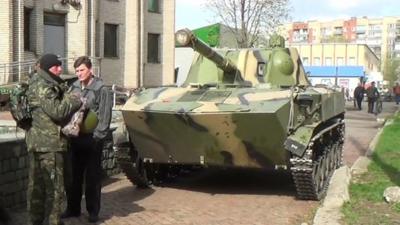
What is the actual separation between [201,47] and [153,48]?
79.4 ft

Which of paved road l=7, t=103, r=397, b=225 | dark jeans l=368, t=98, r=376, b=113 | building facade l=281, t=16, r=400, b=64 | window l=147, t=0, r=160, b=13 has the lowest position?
dark jeans l=368, t=98, r=376, b=113

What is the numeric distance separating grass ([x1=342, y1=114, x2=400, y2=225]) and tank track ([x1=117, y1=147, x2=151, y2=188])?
286cm

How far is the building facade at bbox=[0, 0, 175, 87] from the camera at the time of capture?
24.2m

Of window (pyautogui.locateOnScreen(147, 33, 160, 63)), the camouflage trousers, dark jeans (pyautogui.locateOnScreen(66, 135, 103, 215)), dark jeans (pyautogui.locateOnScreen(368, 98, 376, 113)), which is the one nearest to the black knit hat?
the camouflage trousers

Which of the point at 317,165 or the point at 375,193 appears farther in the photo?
the point at 317,165

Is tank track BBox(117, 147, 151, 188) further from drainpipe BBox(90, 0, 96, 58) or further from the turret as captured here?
drainpipe BBox(90, 0, 96, 58)

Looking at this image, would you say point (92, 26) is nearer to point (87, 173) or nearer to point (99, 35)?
point (99, 35)

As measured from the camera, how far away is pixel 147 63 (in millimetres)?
32344

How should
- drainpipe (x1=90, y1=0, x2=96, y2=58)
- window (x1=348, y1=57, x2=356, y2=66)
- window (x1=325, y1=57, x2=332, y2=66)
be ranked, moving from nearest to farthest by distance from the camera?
1. drainpipe (x1=90, y1=0, x2=96, y2=58)
2. window (x1=348, y1=57, x2=356, y2=66)
3. window (x1=325, y1=57, x2=332, y2=66)

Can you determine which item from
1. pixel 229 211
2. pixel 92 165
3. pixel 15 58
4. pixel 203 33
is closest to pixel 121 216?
pixel 92 165

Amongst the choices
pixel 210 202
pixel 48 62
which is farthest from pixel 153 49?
pixel 48 62

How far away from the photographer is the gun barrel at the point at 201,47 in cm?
862

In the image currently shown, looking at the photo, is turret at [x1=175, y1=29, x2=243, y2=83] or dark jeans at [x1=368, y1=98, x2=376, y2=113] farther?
dark jeans at [x1=368, y1=98, x2=376, y2=113]

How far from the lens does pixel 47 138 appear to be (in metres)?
6.27
